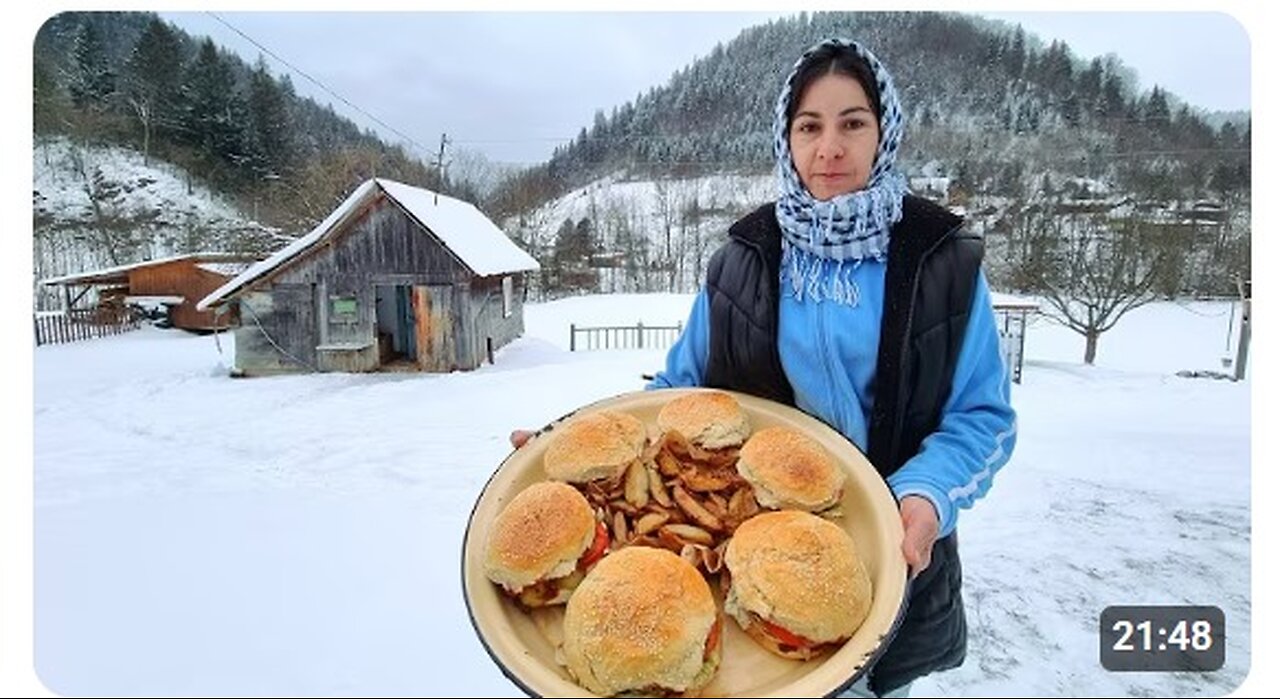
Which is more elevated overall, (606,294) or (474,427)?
(606,294)

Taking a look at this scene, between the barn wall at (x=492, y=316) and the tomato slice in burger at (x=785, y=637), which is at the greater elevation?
the barn wall at (x=492, y=316)

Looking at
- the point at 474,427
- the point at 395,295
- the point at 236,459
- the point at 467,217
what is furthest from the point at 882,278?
the point at 395,295

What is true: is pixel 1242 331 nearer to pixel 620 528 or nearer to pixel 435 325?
pixel 620 528

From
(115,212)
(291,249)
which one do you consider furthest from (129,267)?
(291,249)

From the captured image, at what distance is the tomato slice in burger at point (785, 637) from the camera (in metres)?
0.68

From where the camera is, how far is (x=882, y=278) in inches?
32.3

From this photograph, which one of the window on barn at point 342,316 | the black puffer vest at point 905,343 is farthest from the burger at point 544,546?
the window on barn at point 342,316

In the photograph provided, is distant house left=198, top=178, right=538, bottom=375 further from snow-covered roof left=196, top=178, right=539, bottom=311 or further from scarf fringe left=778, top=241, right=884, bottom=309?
scarf fringe left=778, top=241, right=884, bottom=309

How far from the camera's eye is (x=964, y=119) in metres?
1.48

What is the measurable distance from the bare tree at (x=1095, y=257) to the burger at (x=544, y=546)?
56.8 inches

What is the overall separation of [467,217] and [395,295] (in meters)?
0.59

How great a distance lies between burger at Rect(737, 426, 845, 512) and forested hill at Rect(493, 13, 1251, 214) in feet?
2.28

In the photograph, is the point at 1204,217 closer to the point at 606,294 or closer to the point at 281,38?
the point at 606,294
